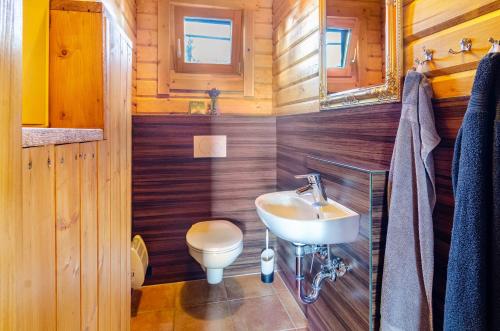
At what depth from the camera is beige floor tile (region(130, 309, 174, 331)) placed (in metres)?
1.96

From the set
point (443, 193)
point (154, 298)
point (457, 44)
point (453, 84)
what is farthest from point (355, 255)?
point (154, 298)

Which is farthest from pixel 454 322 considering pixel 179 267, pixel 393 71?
pixel 179 267

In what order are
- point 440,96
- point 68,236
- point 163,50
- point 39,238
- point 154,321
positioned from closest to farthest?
point 39,238 < point 68,236 < point 440,96 < point 154,321 < point 163,50

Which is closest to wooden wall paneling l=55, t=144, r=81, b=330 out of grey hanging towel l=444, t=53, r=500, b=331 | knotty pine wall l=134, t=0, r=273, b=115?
grey hanging towel l=444, t=53, r=500, b=331

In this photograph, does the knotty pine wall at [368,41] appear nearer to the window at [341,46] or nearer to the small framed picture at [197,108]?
the window at [341,46]

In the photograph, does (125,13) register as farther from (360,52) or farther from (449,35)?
(449,35)

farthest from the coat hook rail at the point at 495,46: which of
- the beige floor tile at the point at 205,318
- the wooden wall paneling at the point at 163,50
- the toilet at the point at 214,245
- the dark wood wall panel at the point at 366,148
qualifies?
the wooden wall paneling at the point at 163,50

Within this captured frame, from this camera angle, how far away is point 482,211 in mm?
743

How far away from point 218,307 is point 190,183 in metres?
1.00

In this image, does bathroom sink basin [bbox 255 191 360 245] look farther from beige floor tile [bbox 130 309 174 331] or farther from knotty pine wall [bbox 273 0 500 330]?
beige floor tile [bbox 130 309 174 331]

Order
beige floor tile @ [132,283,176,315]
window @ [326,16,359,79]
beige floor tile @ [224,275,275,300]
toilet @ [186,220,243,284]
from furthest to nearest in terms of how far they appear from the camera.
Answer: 1. beige floor tile @ [224,275,275,300]
2. beige floor tile @ [132,283,176,315]
3. toilet @ [186,220,243,284]
4. window @ [326,16,359,79]

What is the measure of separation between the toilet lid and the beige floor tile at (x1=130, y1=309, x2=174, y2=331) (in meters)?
0.53

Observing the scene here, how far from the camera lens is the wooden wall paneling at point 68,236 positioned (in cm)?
65

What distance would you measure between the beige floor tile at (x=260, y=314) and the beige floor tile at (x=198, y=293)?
16 cm
